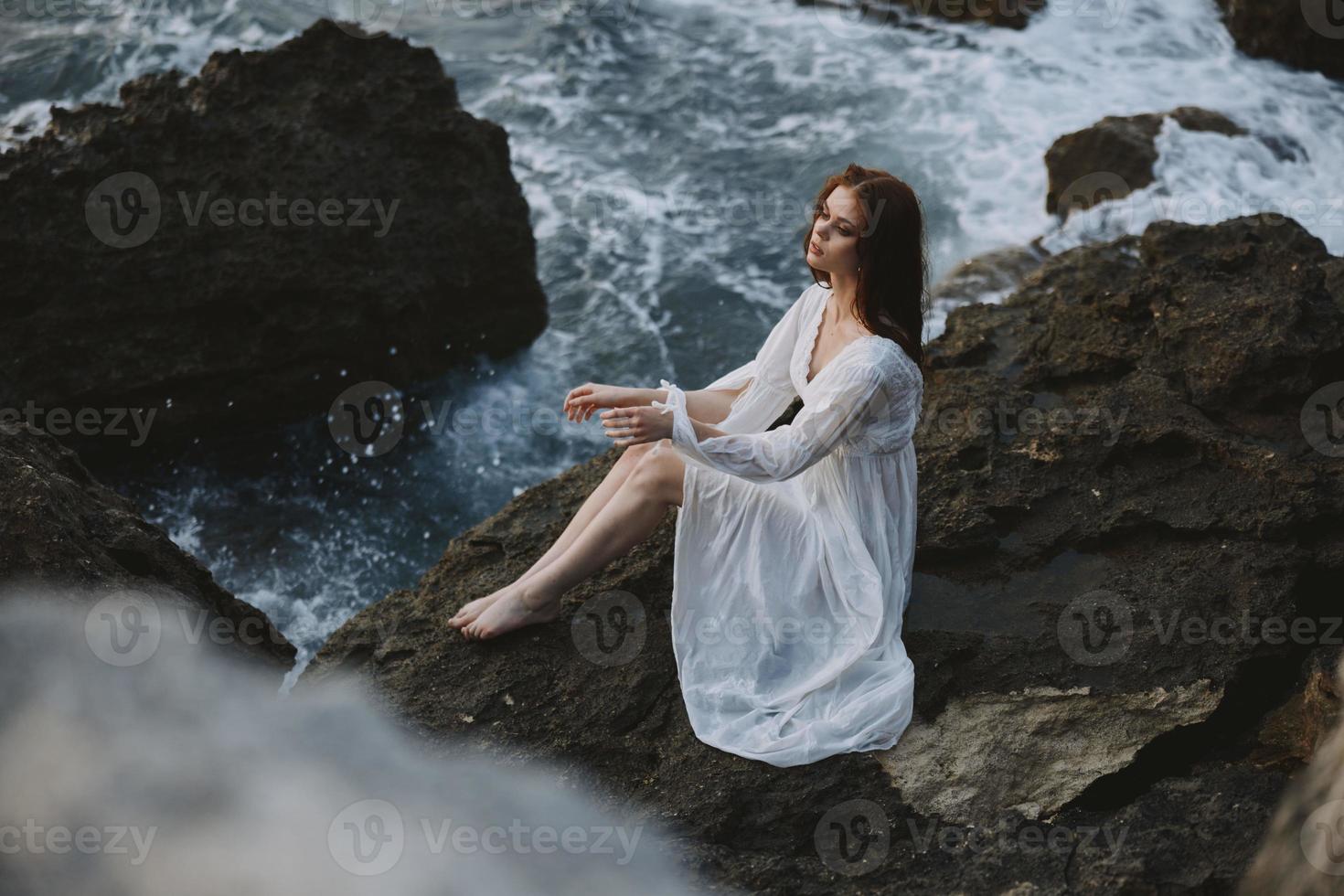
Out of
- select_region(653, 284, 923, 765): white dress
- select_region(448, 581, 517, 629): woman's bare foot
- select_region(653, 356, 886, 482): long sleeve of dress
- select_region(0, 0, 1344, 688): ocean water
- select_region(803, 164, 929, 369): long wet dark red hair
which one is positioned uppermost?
select_region(803, 164, 929, 369): long wet dark red hair

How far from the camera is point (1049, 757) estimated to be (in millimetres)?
3723

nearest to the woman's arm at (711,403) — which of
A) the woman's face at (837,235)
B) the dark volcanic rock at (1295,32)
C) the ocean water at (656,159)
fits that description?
the woman's face at (837,235)

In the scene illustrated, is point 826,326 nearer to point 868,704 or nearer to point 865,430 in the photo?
point 865,430

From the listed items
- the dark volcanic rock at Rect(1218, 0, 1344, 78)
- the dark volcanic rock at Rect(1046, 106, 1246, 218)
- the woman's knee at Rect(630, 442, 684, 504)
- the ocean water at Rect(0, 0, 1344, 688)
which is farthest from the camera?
the dark volcanic rock at Rect(1218, 0, 1344, 78)

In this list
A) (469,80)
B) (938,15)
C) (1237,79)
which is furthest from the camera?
(938,15)

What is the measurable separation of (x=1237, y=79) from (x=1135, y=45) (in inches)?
52.8

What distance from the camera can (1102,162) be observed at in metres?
8.91

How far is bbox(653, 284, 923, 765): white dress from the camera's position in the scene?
3.71m

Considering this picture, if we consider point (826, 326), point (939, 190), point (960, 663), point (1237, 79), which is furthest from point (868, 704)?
point (1237, 79)

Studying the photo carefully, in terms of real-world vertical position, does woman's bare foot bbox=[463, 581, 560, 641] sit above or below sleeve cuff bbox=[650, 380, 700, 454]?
below

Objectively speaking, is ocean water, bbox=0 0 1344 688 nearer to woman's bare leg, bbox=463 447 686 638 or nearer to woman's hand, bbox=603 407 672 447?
woman's bare leg, bbox=463 447 686 638

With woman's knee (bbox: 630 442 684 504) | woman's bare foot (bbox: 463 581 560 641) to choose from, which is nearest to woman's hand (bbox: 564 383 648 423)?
woman's knee (bbox: 630 442 684 504)

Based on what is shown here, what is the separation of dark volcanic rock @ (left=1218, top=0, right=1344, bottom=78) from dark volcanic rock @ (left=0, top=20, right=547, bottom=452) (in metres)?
7.18

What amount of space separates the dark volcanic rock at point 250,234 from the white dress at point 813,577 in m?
3.22
